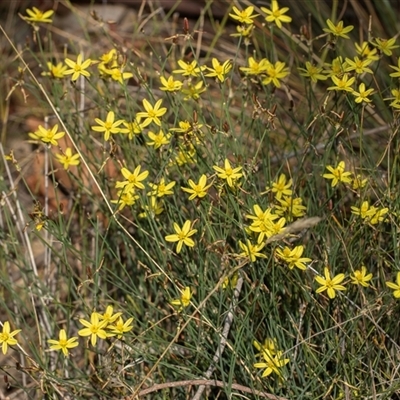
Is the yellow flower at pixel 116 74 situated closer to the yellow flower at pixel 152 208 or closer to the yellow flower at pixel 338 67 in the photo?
the yellow flower at pixel 152 208

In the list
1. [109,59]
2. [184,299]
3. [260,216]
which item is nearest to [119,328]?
[184,299]

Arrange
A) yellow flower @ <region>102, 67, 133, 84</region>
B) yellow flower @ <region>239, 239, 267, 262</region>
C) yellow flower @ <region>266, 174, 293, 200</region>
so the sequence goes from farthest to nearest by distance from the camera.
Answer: yellow flower @ <region>102, 67, 133, 84</region> < yellow flower @ <region>266, 174, 293, 200</region> < yellow flower @ <region>239, 239, 267, 262</region>

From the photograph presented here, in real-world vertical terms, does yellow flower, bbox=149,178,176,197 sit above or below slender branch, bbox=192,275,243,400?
above

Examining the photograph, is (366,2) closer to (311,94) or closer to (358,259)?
(311,94)

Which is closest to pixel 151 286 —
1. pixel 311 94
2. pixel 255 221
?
pixel 255 221

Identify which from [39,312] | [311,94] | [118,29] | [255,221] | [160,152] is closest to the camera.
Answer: [255,221]

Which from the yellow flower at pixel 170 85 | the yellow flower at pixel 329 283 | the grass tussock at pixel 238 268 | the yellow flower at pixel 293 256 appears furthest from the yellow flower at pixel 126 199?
the yellow flower at pixel 329 283

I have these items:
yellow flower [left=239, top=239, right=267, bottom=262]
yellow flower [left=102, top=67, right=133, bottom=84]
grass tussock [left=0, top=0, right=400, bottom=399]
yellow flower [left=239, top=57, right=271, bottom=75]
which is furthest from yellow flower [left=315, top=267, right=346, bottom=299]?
yellow flower [left=102, top=67, right=133, bottom=84]

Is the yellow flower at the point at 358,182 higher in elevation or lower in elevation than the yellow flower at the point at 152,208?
higher

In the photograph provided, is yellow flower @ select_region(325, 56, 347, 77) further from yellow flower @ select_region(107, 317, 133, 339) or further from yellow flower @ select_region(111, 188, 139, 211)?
yellow flower @ select_region(107, 317, 133, 339)
